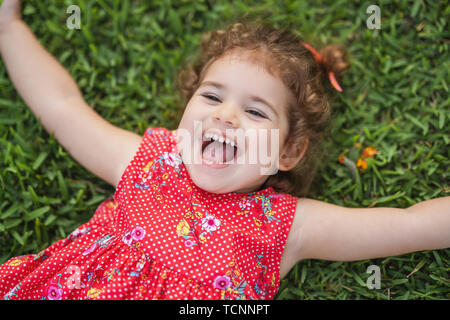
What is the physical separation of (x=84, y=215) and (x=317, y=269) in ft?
4.01

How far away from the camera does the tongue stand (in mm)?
1752

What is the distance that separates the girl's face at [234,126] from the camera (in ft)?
5.47

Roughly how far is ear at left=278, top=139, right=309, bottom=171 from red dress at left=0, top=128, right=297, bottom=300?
0.14m

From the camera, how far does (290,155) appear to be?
1932 mm

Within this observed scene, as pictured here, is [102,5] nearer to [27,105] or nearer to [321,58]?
[27,105]

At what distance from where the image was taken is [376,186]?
83.7 inches

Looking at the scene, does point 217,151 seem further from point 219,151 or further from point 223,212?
point 223,212

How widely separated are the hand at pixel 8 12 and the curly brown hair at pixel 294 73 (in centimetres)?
105

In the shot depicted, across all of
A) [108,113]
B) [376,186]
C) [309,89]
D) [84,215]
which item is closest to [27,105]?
[108,113]

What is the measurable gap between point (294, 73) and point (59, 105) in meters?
1.20

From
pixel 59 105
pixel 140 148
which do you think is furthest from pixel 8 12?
pixel 140 148

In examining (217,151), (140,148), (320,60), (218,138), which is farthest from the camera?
(320,60)

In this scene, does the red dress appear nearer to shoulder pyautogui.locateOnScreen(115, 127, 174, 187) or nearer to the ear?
shoulder pyautogui.locateOnScreen(115, 127, 174, 187)

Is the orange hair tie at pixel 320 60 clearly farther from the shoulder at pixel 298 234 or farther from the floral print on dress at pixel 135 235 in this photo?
the floral print on dress at pixel 135 235
